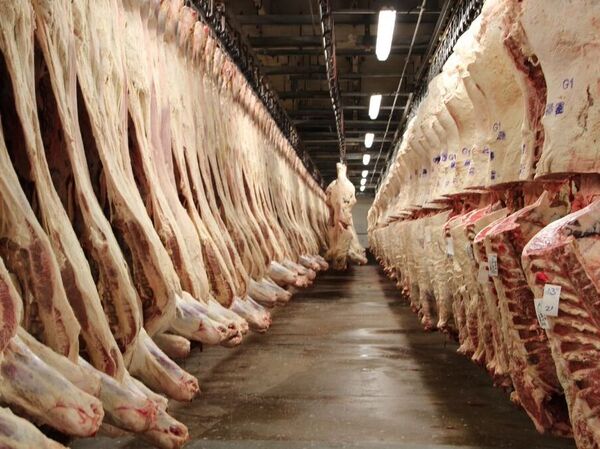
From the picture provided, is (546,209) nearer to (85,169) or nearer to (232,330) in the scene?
(232,330)

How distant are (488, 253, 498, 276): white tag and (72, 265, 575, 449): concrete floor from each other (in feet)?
3.63

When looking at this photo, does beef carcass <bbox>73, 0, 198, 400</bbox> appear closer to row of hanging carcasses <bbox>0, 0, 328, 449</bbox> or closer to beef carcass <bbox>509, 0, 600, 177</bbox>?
row of hanging carcasses <bbox>0, 0, 328, 449</bbox>

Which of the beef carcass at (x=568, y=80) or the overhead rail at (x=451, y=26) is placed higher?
the overhead rail at (x=451, y=26)

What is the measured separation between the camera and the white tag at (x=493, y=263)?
11.7ft

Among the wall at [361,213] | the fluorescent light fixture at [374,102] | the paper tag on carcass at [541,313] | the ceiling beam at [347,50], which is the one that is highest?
the ceiling beam at [347,50]

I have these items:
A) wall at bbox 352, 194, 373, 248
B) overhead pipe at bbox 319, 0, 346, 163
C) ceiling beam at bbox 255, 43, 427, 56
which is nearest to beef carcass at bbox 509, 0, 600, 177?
overhead pipe at bbox 319, 0, 346, 163

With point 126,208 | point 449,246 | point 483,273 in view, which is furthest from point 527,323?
point 126,208

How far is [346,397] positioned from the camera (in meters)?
5.29

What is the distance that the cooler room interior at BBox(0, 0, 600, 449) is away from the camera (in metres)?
2.56

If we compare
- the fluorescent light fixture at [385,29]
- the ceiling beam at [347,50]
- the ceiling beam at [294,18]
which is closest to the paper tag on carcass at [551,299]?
the fluorescent light fixture at [385,29]

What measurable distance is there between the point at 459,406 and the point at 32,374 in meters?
3.51

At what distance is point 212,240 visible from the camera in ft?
15.2

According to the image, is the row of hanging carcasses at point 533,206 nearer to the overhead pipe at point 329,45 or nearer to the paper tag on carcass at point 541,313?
the paper tag on carcass at point 541,313

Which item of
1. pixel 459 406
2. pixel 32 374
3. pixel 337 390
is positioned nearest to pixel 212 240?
pixel 337 390
